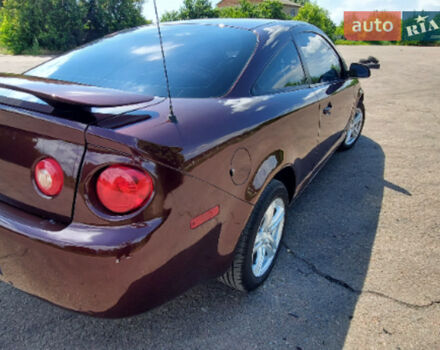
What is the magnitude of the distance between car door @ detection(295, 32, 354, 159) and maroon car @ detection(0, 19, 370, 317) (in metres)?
0.85

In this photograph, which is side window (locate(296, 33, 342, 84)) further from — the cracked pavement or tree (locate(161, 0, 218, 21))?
tree (locate(161, 0, 218, 21))

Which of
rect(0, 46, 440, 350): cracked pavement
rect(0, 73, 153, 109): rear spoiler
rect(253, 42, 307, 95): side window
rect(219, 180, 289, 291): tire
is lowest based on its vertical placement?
rect(0, 46, 440, 350): cracked pavement

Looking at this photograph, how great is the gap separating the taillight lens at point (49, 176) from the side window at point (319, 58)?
6.69 ft

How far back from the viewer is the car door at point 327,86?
2827 mm

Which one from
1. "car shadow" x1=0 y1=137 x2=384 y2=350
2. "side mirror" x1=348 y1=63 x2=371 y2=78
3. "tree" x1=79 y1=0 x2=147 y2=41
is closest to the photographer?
"car shadow" x1=0 y1=137 x2=384 y2=350

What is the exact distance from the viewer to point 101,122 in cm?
133

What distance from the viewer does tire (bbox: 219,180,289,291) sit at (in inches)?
75.9

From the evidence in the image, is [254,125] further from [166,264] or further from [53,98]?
[53,98]

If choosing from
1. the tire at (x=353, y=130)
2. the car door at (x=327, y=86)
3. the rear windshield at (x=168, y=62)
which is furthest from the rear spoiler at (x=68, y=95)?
the tire at (x=353, y=130)

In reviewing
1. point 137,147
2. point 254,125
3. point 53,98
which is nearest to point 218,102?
point 254,125

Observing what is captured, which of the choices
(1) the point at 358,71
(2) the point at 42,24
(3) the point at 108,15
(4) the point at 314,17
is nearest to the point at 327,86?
(1) the point at 358,71

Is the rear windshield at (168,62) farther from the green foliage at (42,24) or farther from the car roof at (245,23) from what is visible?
the green foliage at (42,24)

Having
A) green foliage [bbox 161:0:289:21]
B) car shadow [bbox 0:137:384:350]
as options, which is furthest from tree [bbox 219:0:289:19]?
car shadow [bbox 0:137:384:350]

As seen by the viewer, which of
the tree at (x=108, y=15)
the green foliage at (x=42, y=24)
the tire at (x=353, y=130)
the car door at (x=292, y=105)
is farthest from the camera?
the tree at (x=108, y=15)
